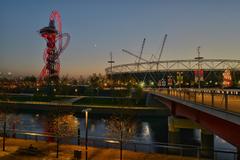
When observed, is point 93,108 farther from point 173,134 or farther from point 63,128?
point 173,134

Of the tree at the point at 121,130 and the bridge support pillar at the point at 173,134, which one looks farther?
the bridge support pillar at the point at 173,134

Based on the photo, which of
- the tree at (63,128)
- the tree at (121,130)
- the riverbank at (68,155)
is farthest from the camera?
the tree at (63,128)

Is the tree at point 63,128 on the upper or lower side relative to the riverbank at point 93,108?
lower

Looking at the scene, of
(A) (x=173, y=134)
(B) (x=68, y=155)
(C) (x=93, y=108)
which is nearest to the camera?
(B) (x=68, y=155)

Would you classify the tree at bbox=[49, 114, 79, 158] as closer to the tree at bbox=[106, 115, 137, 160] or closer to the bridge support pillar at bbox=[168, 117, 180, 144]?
the tree at bbox=[106, 115, 137, 160]

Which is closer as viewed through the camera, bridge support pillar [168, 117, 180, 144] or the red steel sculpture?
bridge support pillar [168, 117, 180, 144]

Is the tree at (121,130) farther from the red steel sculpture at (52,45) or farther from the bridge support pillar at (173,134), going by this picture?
the red steel sculpture at (52,45)

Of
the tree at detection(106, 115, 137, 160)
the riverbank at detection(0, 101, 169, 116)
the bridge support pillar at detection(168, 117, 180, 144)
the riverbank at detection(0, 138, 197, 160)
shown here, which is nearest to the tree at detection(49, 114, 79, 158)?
the tree at detection(106, 115, 137, 160)

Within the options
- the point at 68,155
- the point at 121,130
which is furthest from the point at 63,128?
the point at 68,155

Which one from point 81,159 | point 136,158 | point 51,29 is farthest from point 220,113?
point 51,29

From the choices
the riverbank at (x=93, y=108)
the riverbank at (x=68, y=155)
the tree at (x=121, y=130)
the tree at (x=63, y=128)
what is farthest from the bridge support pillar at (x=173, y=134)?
the riverbank at (x=93, y=108)

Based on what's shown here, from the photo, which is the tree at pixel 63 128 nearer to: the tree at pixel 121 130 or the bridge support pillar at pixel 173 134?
the tree at pixel 121 130

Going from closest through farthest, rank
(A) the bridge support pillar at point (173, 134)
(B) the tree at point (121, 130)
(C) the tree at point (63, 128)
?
1. (B) the tree at point (121, 130)
2. (C) the tree at point (63, 128)
3. (A) the bridge support pillar at point (173, 134)

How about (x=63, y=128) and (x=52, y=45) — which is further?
(x=52, y=45)
